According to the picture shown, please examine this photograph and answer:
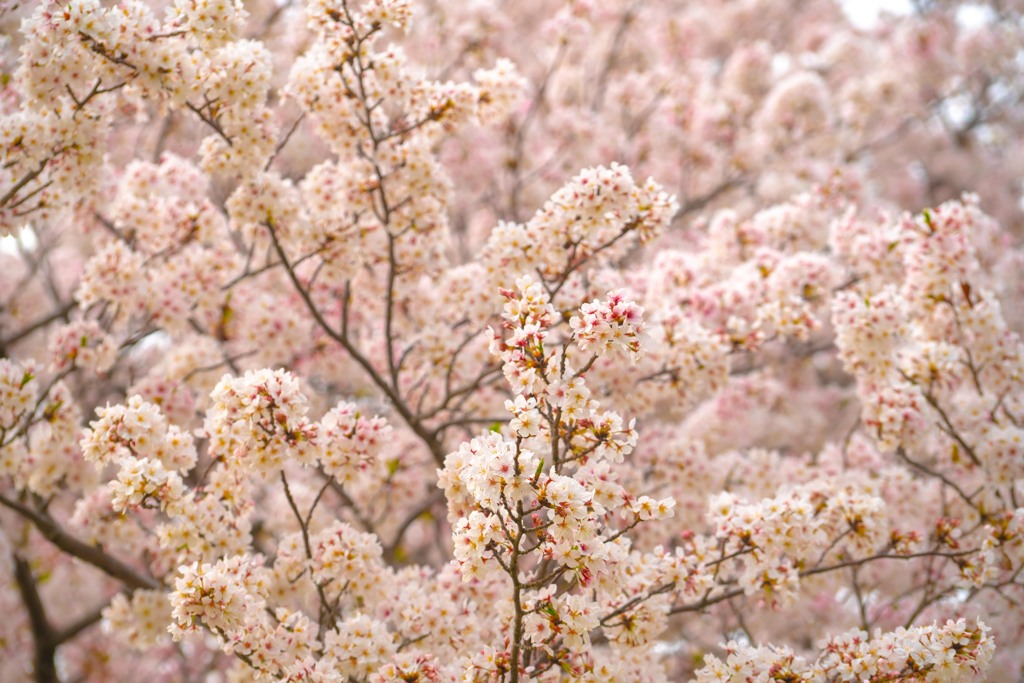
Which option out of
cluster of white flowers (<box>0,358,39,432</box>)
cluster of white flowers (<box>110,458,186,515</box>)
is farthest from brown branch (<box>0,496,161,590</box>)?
cluster of white flowers (<box>110,458,186,515</box>)

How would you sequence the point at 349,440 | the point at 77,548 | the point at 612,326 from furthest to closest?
the point at 77,548, the point at 349,440, the point at 612,326

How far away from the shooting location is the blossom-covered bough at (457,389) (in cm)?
337

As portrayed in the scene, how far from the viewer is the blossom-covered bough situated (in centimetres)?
337

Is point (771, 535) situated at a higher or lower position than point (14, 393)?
lower

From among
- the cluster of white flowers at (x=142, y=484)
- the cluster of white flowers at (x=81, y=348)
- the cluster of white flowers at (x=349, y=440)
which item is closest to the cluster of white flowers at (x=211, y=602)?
the cluster of white flowers at (x=142, y=484)

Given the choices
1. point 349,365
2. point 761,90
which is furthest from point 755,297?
point 761,90

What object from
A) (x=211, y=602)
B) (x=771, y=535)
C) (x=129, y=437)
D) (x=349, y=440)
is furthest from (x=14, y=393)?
(x=771, y=535)

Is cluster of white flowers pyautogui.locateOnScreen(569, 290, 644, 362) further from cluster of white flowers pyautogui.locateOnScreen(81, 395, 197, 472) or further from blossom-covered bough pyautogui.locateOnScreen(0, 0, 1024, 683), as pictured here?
cluster of white flowers pyautogui.locateOnScreen(81, 395, 197, 472)

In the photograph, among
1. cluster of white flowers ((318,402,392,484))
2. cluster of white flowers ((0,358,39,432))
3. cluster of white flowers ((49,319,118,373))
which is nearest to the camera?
cluster of white flowers ((318,402,392,484))

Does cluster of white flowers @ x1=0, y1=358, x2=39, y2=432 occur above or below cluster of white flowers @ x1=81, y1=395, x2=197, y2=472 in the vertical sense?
above

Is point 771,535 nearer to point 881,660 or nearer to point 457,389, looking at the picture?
point 881,660

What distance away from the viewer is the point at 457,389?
5594 millimetres

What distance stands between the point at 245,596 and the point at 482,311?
2.09 m

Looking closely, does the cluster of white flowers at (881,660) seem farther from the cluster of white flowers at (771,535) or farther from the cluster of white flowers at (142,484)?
the cluster of white flowers at (142,484)
